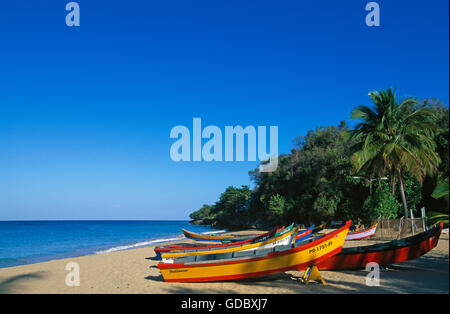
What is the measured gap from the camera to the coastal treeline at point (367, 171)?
17766mm

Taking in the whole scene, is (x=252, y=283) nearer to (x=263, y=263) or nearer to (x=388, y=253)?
(x=263, y=263)

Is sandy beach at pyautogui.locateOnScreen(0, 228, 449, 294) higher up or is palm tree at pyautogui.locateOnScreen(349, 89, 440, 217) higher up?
palm tree at pyautogui.locateOnScreen(349, 89, 440, 217)

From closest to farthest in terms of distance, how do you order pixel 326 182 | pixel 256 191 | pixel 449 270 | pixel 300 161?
pixel 449 270 → pixel 326 182 → pixel 300 161 → pixel 256 191

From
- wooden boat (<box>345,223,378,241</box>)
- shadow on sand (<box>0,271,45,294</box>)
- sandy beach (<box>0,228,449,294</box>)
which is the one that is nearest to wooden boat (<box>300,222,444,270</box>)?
sandy beach (<box>0,228,449,294</box>)

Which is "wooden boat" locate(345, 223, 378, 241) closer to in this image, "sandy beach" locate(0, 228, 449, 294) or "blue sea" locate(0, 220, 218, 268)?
"sandy beach" locate(0, 228, 449, 294)

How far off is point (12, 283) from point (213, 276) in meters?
8.02

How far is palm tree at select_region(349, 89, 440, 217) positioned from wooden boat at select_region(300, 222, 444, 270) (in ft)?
24.5

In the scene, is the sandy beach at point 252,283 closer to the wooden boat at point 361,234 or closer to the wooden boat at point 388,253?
the wooden boat at point 388,253

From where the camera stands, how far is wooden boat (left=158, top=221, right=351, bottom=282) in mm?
9500

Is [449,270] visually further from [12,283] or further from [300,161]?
[300,161]

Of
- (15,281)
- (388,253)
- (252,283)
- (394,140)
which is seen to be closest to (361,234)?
(394,140)

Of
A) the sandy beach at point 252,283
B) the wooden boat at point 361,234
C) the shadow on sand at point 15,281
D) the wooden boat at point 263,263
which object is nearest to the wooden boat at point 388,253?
the sandy beach at point 252,283

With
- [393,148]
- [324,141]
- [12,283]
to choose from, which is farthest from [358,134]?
[324,141]
